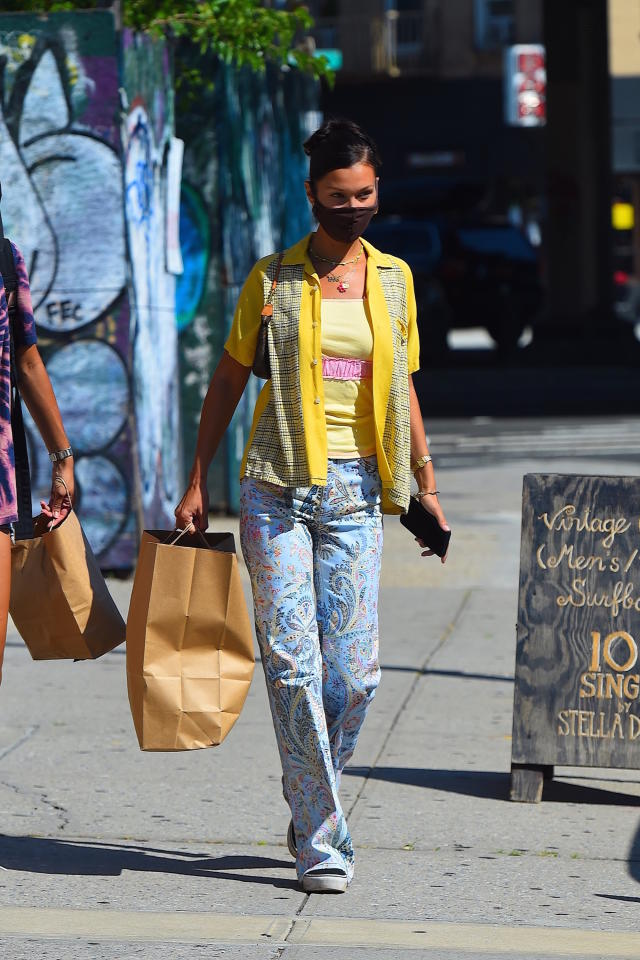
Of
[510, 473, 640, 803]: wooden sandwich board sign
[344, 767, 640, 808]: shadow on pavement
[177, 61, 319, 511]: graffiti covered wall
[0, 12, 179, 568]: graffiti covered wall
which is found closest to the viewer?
[510, 473, 640, 803]: wooden sandwich board sign

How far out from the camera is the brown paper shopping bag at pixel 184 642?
4.35 meters

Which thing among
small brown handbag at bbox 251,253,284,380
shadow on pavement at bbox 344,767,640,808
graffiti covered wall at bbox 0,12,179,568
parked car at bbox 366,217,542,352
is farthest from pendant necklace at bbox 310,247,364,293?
parked car at bbox 366,217,542,352

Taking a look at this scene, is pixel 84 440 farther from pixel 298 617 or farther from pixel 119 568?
pixel 298 617

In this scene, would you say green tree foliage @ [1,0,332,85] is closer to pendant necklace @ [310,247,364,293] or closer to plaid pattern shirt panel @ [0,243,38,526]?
pendant necklace @ [310,247,364,293]

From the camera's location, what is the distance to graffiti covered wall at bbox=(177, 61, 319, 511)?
10273mm

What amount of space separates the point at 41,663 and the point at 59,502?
285 cm

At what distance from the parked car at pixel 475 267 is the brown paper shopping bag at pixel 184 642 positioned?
67.7ft

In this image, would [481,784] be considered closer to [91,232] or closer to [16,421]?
[16,421]

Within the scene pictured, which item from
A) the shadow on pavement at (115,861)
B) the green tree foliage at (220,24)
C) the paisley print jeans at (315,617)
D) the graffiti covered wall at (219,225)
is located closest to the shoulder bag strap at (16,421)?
the paisley print jeans at (315,617)

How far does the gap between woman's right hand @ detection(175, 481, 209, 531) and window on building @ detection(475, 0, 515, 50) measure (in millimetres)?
38233

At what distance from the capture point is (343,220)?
14.3 feet

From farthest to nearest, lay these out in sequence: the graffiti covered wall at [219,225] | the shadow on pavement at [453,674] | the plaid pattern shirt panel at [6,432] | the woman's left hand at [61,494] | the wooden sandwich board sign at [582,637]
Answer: the graffiti covered wall at [219,225]
the shadow on pavement at [453,674]
the wooden sandwich board sign at [582,637]
the woman's left hand at [61,494]
the plaid pattern shirt panel at [6,432]

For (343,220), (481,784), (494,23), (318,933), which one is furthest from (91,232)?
(494,23)

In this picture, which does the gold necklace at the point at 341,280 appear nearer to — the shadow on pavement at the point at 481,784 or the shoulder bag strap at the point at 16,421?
the shoulder bag strap at the point at 16,421
